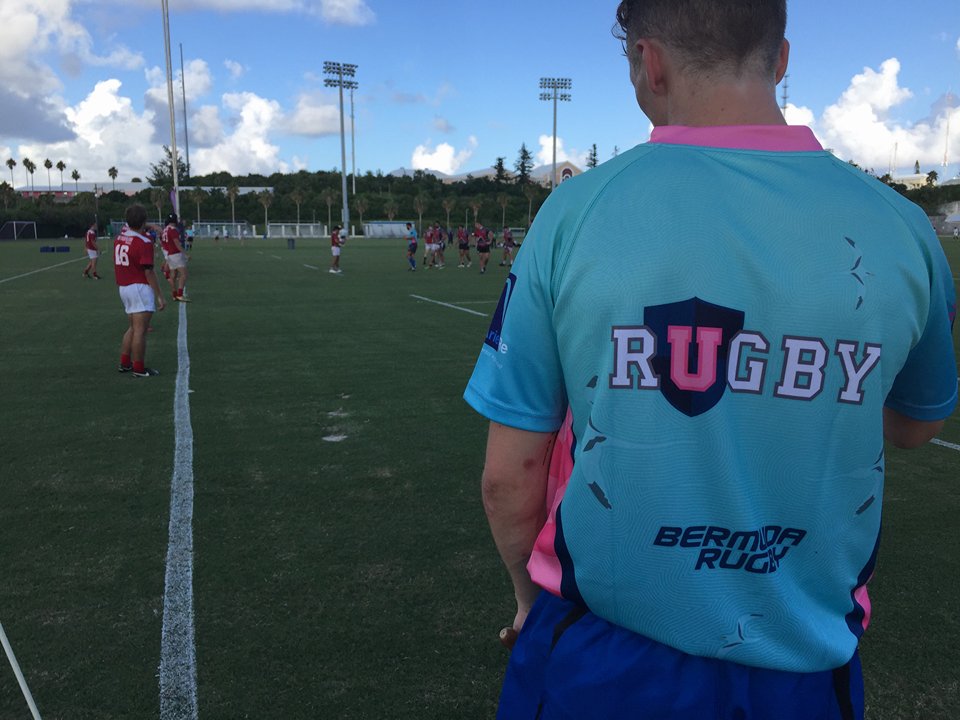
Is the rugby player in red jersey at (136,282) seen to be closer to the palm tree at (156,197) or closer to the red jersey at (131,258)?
the red jersey at (131,258)

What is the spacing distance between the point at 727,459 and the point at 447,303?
16757 mm

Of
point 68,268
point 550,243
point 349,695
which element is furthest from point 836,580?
point 68,268

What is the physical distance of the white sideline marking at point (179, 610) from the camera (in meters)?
3.10

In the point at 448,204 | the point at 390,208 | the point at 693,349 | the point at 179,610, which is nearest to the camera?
the point at 693,349

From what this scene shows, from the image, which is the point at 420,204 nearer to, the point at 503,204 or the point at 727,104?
the point at 503,204

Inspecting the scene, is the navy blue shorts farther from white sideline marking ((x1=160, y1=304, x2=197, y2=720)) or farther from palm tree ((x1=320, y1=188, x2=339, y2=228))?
palm tree ((x1=320, y1=188, x2=339, y2=228))

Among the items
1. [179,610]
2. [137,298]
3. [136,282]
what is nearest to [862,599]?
[179,610]

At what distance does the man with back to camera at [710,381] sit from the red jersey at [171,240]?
18.4 meters

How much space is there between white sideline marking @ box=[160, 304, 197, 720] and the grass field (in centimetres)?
5

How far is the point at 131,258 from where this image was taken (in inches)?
373

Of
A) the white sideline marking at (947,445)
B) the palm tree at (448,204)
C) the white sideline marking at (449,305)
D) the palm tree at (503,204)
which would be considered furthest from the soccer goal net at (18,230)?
the white sideline marking at (947,445)

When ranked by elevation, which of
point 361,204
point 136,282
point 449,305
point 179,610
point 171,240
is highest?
point 361,204

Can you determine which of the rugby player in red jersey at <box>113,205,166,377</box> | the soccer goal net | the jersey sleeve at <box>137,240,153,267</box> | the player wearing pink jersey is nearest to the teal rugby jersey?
the rugby player in red jersey at <box>113,205,166,377</box>

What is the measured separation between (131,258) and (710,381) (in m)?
9.54
